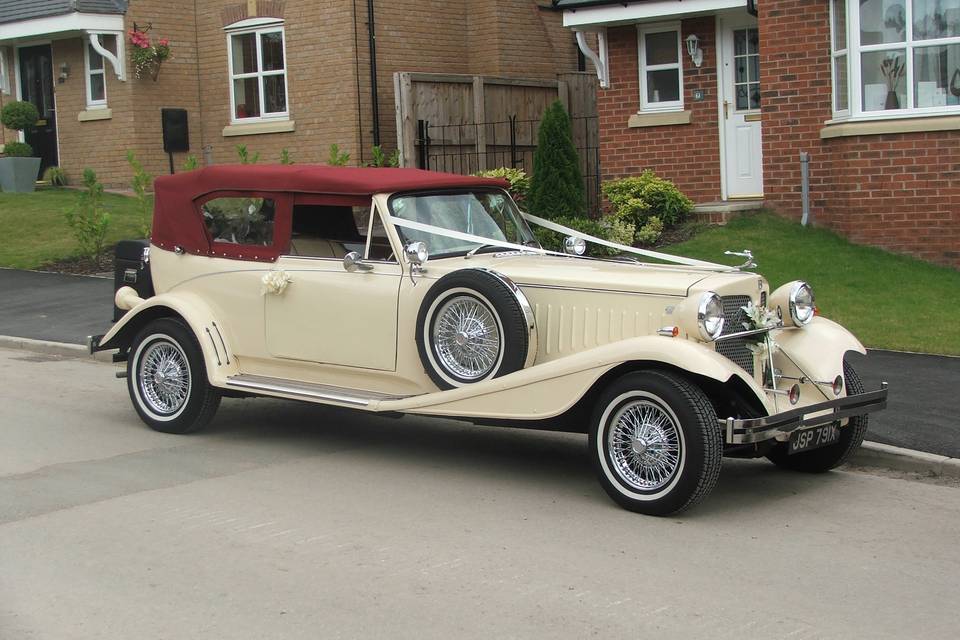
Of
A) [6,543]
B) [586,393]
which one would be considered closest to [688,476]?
[586,393]

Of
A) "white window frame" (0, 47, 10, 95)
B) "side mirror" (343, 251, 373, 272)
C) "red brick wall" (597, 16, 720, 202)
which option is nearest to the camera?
"side mirror" (343, 251, 373, 272)

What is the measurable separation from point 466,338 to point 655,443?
1.33 m

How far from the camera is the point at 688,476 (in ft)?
20.0

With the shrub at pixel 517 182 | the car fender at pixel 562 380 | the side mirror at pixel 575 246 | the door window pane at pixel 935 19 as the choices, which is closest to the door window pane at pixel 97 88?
the shrub at pixel 517 182

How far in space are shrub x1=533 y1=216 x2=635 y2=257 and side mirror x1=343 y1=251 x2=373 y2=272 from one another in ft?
22.3

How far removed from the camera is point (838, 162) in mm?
14984

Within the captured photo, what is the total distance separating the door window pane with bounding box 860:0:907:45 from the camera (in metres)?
14.4

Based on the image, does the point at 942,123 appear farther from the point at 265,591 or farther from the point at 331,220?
the point at 265,591

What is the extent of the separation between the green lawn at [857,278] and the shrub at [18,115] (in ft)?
43.1

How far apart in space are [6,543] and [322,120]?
15261 millimetres

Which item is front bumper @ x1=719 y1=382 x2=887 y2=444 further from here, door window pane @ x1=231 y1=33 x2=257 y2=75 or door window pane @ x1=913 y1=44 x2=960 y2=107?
door window pane @ x1=231 y1=33 x2=257 y2=75

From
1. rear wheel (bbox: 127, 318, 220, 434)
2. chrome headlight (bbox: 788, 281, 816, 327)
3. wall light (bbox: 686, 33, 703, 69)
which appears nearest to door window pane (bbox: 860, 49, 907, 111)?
wall light (bbox: 686, 33, 703, 69)

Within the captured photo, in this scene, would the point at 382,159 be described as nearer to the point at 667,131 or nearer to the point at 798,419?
the point at 667,131

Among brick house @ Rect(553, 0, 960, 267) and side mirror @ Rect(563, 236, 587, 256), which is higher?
brick house @ Rect(553, 0, 960, 267)
